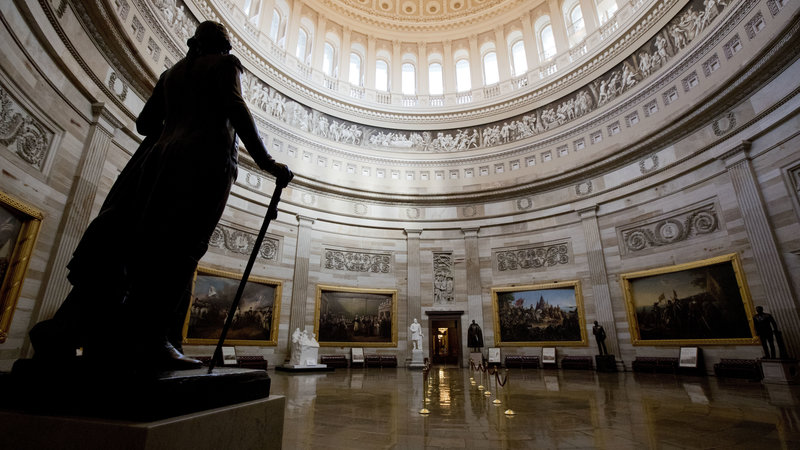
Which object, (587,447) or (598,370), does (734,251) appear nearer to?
(598,370)

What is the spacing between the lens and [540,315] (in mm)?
16344

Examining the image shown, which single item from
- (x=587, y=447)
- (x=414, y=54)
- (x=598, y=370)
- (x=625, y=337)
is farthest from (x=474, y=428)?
(x=414, y=54)

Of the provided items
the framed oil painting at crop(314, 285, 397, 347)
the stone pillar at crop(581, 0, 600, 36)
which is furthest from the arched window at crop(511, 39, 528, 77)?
the framed oil painting at crop(314, 285, 397, 347)

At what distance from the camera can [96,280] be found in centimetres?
206

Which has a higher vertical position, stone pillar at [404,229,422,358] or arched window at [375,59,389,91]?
arched window at [375,59,389,91]

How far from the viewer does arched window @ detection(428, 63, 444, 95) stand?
23.1 m

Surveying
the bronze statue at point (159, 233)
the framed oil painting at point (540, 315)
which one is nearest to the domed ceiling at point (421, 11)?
the framed oil painting at point (540, 315)

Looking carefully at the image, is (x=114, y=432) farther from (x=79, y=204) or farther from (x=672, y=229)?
(x=672, y=229)

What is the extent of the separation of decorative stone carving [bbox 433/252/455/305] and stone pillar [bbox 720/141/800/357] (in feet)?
36.4

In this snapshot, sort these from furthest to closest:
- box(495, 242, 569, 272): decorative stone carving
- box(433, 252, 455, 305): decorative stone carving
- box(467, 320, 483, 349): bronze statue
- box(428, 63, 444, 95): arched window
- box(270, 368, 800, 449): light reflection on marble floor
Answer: box(428, 63, 444, 95): arched window < box(433, 252, 455, 305): decorative stone carving < box(495, 242, 569, 272): decorative stone carving < box(467, 320, 483, 349): bronze statue < box(270, 368, 800, 449): light reflection on marble floor

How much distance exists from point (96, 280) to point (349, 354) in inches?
608

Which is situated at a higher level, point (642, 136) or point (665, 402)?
point (642, 136)

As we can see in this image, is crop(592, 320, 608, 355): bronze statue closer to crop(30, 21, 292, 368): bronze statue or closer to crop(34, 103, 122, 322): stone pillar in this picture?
crop(30, 21, 292, 368): bronze statue

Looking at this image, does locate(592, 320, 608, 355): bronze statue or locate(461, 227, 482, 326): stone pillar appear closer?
locate(592, 320, 608, 355): bronze statue
